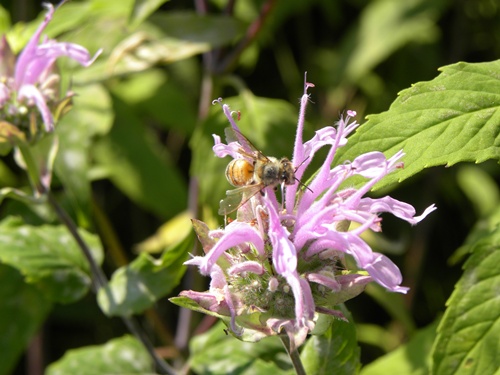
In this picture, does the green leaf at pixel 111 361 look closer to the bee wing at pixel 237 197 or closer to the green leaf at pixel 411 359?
the green leaf at pixel 411 359

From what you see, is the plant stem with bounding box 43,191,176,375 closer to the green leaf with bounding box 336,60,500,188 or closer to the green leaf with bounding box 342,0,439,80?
the green leaf with bounding box 336,60,500,188

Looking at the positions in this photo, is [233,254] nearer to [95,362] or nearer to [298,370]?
[298,370]

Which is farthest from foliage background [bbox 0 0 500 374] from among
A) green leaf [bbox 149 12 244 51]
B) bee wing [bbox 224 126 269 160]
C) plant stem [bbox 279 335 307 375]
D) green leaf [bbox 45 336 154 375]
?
plant stem [bbox 279 335 307 375]

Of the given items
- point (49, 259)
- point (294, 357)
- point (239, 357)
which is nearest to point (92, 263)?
point (49, 259)

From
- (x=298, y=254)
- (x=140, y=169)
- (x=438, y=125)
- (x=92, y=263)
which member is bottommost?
(x=140, y=169)

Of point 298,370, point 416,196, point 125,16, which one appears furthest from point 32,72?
point 416,196

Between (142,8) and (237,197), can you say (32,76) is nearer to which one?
(142,8)
